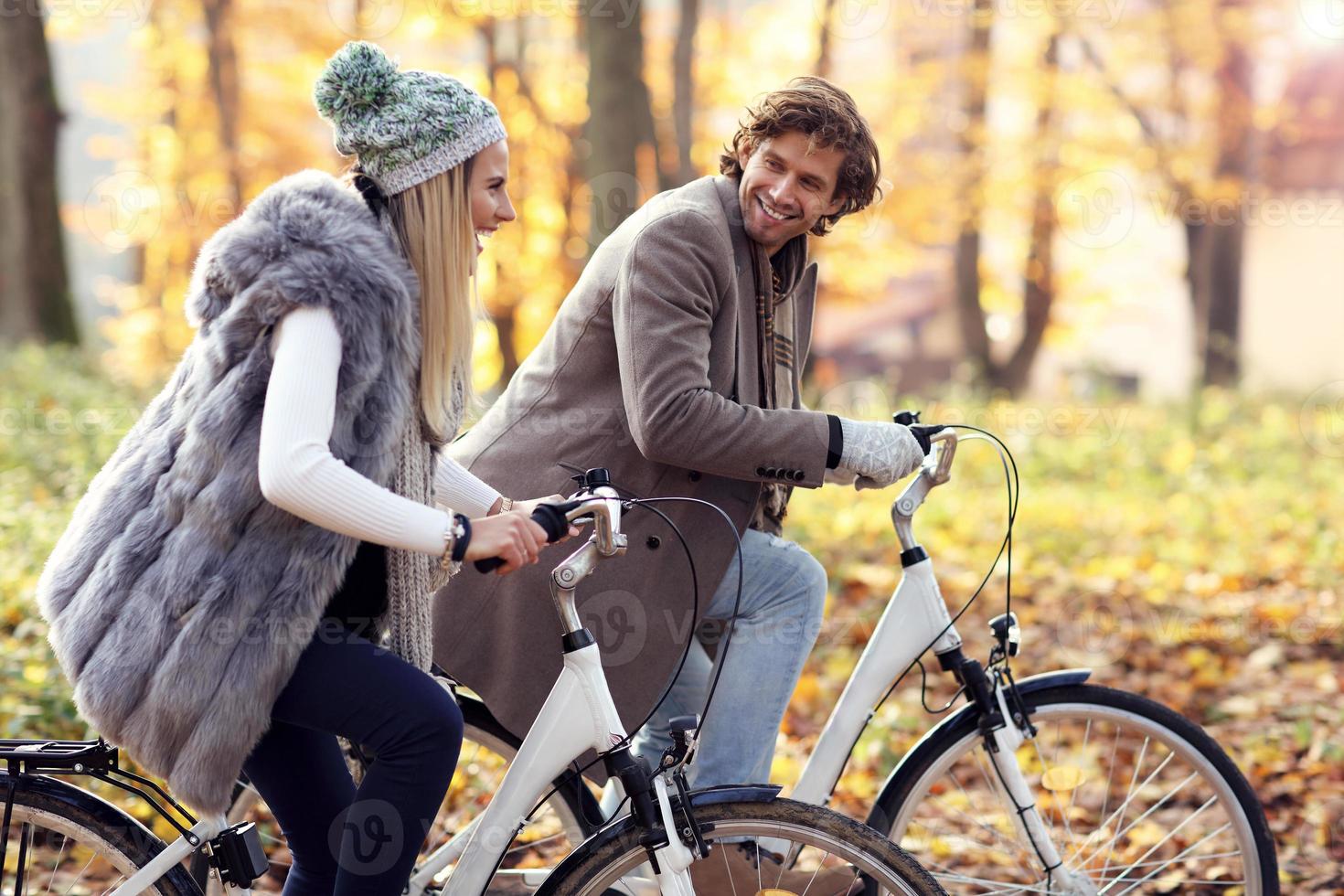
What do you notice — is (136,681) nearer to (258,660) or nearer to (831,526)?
(258,660)

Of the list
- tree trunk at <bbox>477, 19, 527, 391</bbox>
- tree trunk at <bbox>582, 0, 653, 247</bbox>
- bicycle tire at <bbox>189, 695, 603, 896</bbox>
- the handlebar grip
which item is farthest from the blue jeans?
tree trunk at <bbox>477, 19, 527, 391</bbox>

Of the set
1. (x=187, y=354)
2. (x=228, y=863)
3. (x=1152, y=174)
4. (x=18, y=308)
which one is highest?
(x=1152, y=174)

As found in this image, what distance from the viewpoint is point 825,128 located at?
2.58 metres

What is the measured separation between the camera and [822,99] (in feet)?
8.52

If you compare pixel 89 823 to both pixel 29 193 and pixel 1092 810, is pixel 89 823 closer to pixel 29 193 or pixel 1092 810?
pixel 1092 810

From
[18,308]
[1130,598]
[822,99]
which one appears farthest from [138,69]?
[822,99]

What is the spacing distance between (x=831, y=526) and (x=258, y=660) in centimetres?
510

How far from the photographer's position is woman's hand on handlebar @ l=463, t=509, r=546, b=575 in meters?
2.03

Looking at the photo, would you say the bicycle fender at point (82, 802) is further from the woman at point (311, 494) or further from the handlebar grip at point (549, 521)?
the handlebar grip at point (549, 521)

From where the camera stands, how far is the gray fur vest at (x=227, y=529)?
78.2 inches

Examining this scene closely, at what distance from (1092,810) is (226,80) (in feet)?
51.2

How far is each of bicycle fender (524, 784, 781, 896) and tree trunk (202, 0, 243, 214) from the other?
15.1 metres

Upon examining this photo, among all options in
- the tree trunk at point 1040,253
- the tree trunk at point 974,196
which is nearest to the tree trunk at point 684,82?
the tree trunk at point 974,196

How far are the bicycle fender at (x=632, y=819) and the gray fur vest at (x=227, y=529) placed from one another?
58 centimetres
